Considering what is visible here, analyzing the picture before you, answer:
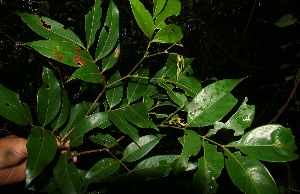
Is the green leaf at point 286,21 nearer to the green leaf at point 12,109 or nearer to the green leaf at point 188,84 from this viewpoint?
the green leaf at point 188,84

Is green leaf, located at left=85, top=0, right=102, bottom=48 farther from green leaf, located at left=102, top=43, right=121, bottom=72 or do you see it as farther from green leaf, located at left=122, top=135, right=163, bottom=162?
green leaf, located at left=122, top=135, right=163, bottom=162

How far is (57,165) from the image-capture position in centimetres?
87

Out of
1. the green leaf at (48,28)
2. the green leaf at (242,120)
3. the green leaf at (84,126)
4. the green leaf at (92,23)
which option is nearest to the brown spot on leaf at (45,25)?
the green leaf at (48,28)

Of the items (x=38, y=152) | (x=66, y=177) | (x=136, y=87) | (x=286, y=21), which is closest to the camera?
(x=38, y=152)

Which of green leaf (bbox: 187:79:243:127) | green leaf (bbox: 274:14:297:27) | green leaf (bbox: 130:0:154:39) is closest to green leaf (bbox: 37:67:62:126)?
green leaf (bbox: 130:0:154:39)

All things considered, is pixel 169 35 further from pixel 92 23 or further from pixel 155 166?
pixel 155 166

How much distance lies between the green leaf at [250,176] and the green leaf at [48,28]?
687 millimetres

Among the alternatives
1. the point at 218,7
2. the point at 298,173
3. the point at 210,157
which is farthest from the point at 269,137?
the point at 218,7

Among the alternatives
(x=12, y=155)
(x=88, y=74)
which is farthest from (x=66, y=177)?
(x=88, y=74)

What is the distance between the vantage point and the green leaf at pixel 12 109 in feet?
2.61

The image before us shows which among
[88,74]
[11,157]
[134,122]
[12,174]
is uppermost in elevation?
[88,74]

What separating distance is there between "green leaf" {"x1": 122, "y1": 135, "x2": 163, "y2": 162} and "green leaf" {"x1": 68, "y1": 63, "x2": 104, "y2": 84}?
10.9 inches

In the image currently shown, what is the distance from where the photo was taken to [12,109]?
81 cm

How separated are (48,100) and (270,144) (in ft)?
2.51
